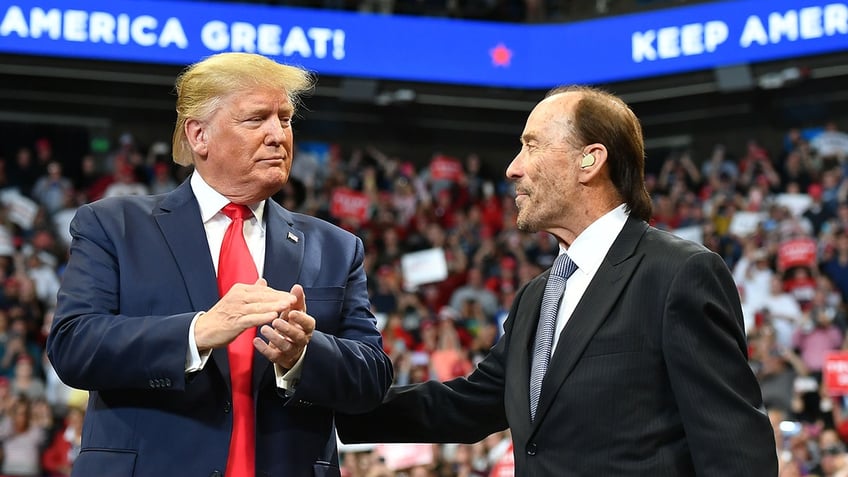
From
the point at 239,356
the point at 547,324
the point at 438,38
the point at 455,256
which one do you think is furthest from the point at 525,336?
the point at 438,38

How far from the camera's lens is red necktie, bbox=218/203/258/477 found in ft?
7.63

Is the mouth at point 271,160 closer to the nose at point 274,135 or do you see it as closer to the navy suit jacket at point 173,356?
the nose at point 274,135

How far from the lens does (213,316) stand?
7.14 ft

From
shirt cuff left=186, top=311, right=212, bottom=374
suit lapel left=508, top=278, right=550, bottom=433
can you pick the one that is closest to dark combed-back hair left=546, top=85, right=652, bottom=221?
suit lapel left=508, top=278, right=550, bottom=433

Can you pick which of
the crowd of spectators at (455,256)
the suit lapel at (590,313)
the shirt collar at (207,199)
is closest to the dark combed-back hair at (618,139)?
the suit lapel at (590,313)

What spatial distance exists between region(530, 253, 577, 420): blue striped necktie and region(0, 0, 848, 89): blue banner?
10.2m

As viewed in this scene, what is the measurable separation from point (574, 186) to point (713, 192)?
426 inches

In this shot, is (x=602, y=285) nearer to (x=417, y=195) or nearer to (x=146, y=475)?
(x=146, y=475)

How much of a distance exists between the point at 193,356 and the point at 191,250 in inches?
10.2

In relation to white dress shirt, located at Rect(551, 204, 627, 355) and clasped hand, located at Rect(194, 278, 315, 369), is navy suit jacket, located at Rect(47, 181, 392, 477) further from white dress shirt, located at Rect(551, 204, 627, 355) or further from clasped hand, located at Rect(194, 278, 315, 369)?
white dress shirt, located at Rect(551, 204, 627, 355)

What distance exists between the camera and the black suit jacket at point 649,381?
2.21m

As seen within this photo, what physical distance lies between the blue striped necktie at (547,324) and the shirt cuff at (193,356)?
699 mm

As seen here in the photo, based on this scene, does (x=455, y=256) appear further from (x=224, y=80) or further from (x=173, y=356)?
(x=173, y=356)

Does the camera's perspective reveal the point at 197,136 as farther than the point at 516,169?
No
